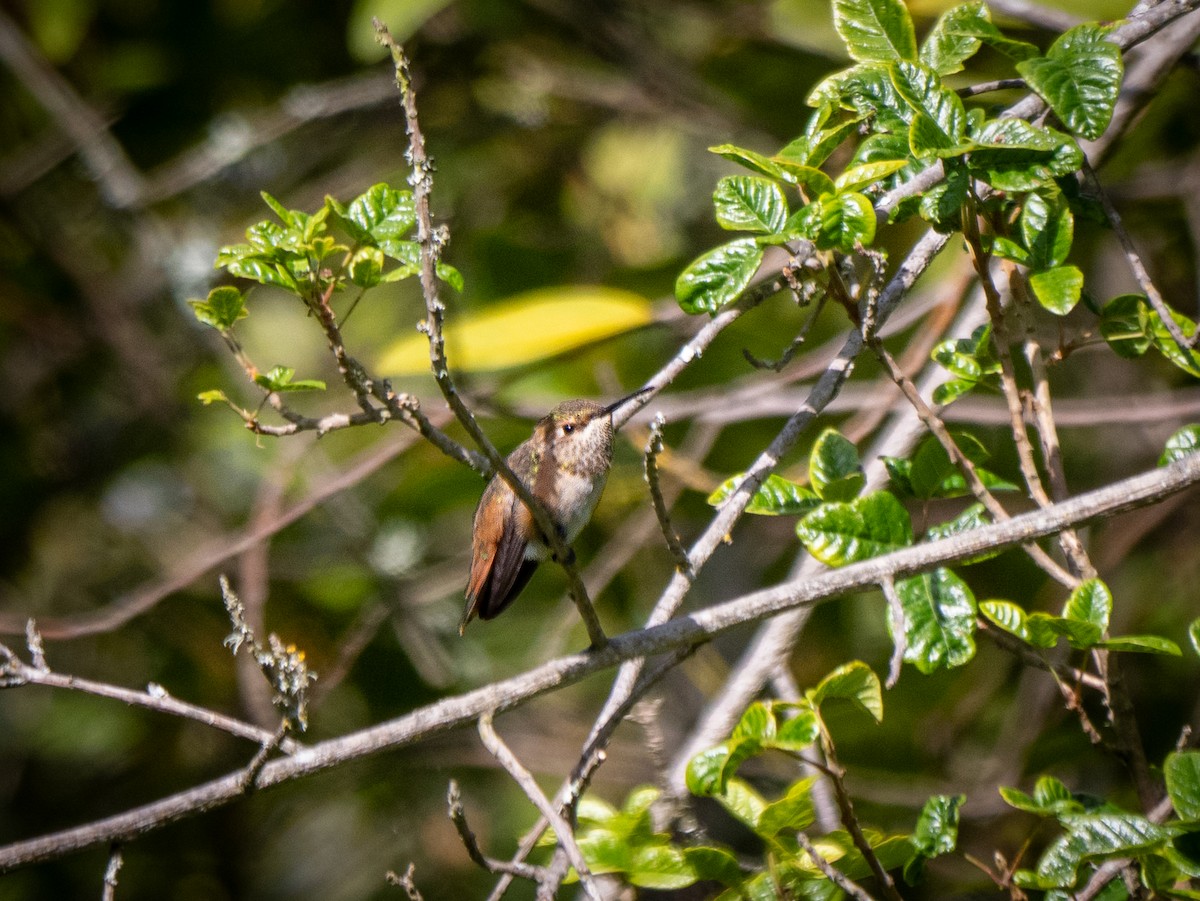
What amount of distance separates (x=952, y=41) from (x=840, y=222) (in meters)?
0.56

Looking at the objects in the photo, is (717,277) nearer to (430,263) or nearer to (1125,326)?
Result: (430,263)

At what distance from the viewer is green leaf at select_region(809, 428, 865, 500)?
208cm

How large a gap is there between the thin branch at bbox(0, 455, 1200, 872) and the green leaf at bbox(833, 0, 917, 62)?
0.89 m

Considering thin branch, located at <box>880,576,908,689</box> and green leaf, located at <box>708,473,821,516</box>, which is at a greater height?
green leaf, located at <box>708,473,821,516</box>

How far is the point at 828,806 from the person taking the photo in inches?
113

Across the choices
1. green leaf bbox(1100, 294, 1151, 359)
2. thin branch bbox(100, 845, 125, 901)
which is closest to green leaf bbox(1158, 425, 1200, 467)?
green leaf bbox(1100, 294, 1151, 359)

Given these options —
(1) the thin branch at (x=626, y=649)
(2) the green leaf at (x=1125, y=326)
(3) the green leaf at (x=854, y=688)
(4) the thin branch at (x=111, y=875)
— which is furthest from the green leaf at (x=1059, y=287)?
(4) the thin branch at (x=111, y=875)

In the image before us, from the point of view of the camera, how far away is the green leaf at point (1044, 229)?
1.98m

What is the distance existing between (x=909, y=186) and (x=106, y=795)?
5050mm

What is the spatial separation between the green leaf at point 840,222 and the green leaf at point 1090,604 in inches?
28.1

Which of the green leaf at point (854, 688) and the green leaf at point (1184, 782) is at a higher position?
the green leaf at point (854, 688)

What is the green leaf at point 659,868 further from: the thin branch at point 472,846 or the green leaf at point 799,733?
the green leaf at point 799,733

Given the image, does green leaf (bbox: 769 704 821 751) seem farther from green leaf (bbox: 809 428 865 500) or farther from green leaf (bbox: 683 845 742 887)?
green leaf (bbox: 809 428 865 500)

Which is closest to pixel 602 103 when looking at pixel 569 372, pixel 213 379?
pixel 569 372
